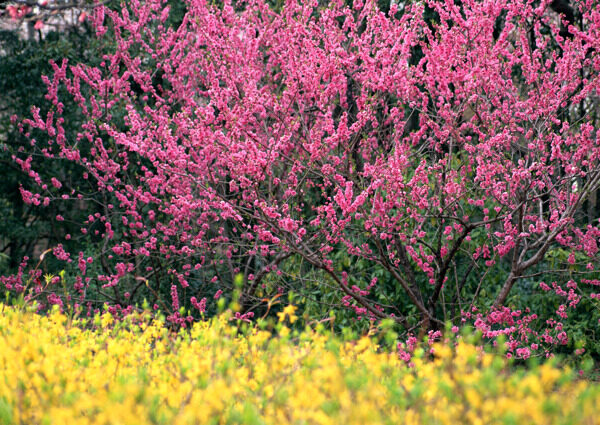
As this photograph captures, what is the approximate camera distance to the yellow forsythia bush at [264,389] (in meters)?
2.74

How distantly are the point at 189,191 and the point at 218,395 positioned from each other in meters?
4.52

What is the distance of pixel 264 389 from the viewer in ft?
10.5

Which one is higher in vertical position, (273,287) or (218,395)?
(218,395)

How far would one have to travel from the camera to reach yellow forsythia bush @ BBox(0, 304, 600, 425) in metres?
2.74

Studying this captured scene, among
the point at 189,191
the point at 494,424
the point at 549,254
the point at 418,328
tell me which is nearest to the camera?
the point at 494,424

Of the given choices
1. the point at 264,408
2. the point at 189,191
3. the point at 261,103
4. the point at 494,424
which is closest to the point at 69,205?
the point at 189,191

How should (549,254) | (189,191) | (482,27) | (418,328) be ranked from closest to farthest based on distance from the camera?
(482,27) < (418,328) < (189,191) < (549,254)

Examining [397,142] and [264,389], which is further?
[397,142]

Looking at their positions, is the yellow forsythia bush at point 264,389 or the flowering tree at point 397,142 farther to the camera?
the flowering tree at point 397,142

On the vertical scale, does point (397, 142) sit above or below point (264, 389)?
above

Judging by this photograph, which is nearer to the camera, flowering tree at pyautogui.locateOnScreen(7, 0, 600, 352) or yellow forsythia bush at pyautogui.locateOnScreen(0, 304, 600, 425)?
yellow forsythia bush at pyautogui.locateOnScreen(0, 304, 600, 425)

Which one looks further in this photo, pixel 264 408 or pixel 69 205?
pixel 69 205

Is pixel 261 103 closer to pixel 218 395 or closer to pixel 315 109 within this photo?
pixel 315 109

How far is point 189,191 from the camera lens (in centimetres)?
726
